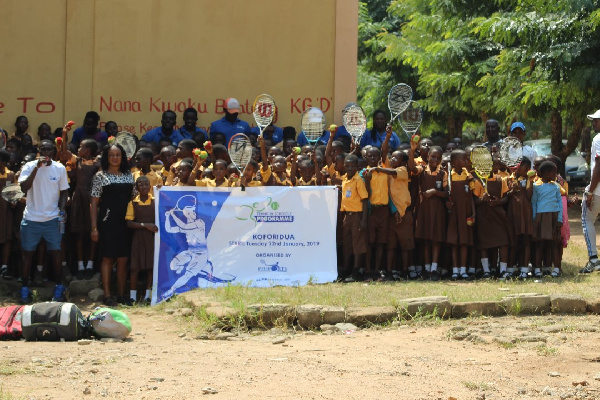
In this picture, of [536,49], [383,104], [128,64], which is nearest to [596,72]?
[536,49]

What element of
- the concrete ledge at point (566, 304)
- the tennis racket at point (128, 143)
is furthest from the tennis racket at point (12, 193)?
the concrete ledge at point (566, 304)

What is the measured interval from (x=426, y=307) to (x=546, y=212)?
9.24 ft

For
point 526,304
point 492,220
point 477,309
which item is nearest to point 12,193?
point 477,309

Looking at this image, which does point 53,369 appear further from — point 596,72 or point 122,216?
point 596,72

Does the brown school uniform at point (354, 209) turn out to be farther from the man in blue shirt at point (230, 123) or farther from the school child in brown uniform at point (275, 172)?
the man in blue shirt at point (230, 123)

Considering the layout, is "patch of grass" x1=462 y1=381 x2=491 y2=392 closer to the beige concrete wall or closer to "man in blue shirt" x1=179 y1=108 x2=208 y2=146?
"man in blue shirt" x1=179 y1=108 x2=208 y2=146

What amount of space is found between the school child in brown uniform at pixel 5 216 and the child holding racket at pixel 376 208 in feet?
13.3

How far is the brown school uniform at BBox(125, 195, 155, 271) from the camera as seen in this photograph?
9609mm

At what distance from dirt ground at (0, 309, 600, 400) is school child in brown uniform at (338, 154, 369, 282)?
2137mm

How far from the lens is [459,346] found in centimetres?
715

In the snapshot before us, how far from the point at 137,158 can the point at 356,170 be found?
2544 millimetres

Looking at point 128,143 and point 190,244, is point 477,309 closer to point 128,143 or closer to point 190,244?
point 190,244

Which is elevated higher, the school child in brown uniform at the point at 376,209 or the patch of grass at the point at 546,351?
the school child in brown uniform at the point at 376,209

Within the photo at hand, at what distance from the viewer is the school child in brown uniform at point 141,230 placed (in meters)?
9.60
